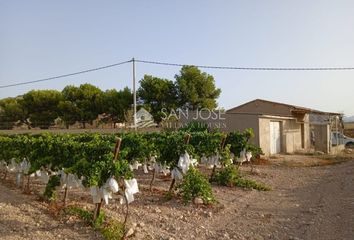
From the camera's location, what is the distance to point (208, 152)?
11.9m

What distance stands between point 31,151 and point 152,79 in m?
24.6

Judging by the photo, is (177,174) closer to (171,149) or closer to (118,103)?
(171,149)

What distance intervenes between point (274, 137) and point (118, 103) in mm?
14624

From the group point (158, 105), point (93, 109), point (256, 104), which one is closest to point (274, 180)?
point (256, 104)

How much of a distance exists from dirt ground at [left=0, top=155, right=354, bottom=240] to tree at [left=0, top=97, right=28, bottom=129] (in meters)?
25.9

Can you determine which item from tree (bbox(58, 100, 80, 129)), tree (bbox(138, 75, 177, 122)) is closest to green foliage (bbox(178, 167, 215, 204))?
tree (bbox(138, 75, 177, 122))

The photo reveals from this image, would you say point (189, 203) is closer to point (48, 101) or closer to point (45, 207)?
point (45, 207)

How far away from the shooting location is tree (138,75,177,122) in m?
32.6

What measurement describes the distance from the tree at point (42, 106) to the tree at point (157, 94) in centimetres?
804

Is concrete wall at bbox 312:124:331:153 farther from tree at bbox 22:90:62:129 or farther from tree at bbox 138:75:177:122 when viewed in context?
tree at bbox 22:90:62:129

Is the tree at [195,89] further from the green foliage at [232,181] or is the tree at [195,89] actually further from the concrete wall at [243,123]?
the green foliage at [232,181]

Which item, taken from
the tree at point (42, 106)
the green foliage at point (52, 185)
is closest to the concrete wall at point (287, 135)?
the green foliage at point (52, 185)

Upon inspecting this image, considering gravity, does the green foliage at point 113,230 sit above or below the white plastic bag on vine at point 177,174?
below

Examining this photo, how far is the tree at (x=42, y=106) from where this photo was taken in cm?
3578
